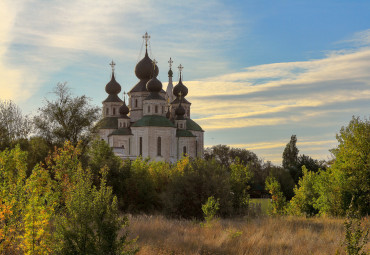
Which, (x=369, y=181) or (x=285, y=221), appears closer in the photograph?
(x=285, y=221)

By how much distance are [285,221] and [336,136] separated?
8.22 m

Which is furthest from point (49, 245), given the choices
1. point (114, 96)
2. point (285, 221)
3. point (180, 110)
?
point (114, 96)

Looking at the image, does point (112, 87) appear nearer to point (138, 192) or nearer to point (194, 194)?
point (138, 192)

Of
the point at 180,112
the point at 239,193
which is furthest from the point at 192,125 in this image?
the point at 239,193

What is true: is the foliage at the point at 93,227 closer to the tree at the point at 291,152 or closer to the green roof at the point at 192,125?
the tree at the point at 291,152

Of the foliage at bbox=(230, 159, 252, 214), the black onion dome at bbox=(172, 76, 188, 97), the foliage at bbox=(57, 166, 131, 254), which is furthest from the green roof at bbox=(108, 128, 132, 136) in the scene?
the foliage at bbox=(57, 166, 131, 254)

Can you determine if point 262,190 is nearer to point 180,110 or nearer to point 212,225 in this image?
point 180,110

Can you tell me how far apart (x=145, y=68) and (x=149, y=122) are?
1208 cm

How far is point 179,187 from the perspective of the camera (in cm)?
2069

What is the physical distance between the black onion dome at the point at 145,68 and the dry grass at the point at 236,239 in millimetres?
53130

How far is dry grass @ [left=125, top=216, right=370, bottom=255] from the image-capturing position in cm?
1200

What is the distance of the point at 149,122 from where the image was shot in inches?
2339

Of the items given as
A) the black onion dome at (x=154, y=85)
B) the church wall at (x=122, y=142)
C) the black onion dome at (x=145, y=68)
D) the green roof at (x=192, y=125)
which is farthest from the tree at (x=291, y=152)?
the black onion dome at (x=145, y=68)

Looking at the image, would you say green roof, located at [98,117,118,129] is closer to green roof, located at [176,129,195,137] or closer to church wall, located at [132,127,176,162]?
church wall, located at [132,127,176,162]
